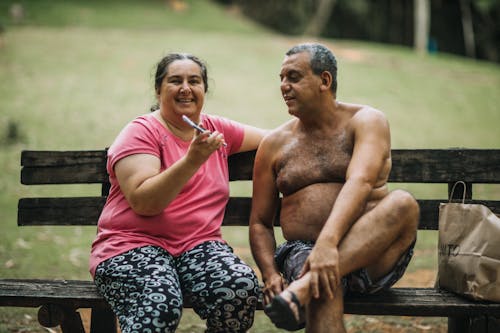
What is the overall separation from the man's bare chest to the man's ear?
0.27 m

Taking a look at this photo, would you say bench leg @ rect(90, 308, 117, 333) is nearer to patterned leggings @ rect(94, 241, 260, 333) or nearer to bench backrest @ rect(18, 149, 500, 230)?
patterned leggings @ rect(94, 241, 260, 333)

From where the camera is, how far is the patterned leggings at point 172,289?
2793mm

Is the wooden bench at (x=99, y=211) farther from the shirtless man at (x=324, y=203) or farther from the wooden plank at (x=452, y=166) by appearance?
the shirtless man at (x=324, y=203)

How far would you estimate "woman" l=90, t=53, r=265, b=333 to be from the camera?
2.92m

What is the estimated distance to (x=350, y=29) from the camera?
121 feet

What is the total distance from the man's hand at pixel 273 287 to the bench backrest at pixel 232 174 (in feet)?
2.92

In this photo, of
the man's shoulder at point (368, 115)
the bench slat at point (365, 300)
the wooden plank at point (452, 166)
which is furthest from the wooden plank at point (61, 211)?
the wooden plank at point (452, 166)

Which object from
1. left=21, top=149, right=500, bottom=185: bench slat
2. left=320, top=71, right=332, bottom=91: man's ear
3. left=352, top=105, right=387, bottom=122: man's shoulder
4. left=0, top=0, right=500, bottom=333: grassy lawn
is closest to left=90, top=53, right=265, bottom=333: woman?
left=21, top=149, right=500, bottom=185: bench slat

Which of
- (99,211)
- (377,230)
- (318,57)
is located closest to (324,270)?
(377,230)

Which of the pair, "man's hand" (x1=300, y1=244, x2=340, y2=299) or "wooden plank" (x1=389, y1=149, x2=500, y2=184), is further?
"wooden plank" (x1=389, y1=149, x2=500, y2=184)

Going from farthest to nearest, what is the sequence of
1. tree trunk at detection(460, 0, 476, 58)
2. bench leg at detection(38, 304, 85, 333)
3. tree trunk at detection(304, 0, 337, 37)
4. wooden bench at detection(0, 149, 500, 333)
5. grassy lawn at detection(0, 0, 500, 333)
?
tree trunk at detection(460, 0, 476, 58) < tree trunk at detection(304, 0, 337, 37) < grassy lawn at detection(0, 0, 500, 333) < bench leg at detection(38, 304, 85, 333) < wooden bench at detection(0, 149, 500, 333)

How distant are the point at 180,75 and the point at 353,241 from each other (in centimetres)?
134

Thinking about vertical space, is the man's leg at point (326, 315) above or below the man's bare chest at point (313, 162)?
below

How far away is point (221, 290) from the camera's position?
2.95 meters
